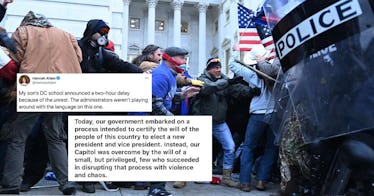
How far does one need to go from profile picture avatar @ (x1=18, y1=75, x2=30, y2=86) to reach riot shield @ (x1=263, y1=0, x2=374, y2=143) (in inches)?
93.8

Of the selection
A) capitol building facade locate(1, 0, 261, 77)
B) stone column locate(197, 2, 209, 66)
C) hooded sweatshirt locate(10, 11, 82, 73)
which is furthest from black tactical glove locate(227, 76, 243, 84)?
stone column locate(197, 2, 209, 66)

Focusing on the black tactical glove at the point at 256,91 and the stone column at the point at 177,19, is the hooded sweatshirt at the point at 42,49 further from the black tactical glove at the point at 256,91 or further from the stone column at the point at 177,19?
the stone column at the point at 177,19

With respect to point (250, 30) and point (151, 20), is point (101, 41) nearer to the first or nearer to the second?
point (250, 30)

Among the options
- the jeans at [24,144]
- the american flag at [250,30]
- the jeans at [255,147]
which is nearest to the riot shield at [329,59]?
the jeans at [24,144]

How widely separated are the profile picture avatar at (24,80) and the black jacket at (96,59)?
1.10 meters

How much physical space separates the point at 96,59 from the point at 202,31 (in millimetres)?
52456

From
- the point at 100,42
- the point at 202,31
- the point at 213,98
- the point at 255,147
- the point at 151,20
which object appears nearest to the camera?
the point at 100,42

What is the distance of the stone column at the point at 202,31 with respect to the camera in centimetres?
5559

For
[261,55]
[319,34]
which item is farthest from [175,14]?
[319,34]

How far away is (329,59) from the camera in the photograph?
1776mm

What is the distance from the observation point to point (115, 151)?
115 inches
